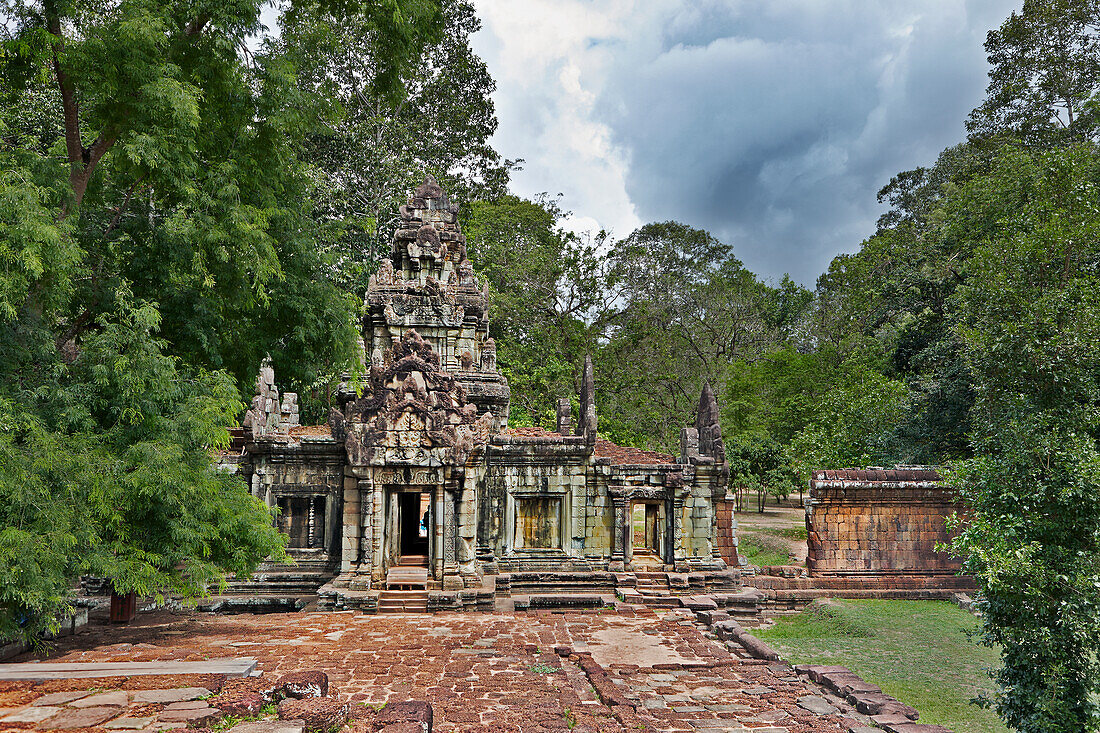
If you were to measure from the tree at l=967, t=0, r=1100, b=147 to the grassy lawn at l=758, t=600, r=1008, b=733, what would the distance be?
70.0 ft

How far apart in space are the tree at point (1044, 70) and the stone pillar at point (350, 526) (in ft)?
94.8

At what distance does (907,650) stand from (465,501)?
931 centimetres

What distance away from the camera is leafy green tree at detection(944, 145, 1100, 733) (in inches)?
247

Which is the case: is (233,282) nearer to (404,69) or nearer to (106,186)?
(106,186)

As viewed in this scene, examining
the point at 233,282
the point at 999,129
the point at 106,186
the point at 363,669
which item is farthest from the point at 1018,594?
the point at 999,129

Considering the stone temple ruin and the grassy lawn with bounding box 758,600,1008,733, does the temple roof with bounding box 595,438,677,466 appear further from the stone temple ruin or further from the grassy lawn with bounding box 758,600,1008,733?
the grassy lawn with bounding box 758,600,1008,733

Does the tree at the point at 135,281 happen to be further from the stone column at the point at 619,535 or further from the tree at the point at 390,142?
the stone column at the point at 619,535

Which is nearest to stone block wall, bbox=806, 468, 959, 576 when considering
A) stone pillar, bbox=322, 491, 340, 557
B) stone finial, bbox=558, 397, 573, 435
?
stone finial, bbox=558, 397, 573, 435

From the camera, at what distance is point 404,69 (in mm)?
13633

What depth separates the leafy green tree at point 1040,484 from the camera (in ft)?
20.5

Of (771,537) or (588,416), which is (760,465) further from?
(588,416)

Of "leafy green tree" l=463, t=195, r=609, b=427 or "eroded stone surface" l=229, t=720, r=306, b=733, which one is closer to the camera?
"eroded stone surface" l=229, t=720, r=306, b=733

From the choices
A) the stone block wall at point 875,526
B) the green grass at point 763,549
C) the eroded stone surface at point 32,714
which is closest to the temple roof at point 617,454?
the stone block wall at point 875,526

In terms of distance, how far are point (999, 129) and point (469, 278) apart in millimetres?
25823
